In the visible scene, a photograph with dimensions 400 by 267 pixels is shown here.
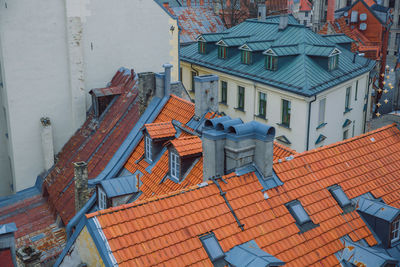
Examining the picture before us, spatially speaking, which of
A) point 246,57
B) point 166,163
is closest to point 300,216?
point 166,163

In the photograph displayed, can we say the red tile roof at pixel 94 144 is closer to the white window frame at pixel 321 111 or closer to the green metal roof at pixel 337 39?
the white window frame at pixel 321 111

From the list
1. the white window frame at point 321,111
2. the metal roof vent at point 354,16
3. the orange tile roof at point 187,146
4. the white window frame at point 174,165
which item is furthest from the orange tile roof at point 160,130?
the metal roof vent at point 354,16

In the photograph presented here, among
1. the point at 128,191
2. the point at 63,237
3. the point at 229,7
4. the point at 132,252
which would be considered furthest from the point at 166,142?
the point at 229,7

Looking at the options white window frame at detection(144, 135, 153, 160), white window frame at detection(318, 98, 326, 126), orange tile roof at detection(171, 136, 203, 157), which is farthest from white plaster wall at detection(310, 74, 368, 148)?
orange tile roof at detection(171, 136, 203, 157)

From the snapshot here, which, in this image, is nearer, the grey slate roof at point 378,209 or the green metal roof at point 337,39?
the grey slate roof at point 378,209

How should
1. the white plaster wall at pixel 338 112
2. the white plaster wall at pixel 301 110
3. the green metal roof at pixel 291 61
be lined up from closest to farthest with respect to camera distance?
the white plaster wall at pixel 301 110 → the white plaster wall at pixel 338 112 → the green metal roof at pixel 291 61

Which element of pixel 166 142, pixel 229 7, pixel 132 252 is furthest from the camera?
pixel 229 7

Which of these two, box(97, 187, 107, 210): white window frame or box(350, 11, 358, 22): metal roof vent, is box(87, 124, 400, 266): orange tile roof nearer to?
box(97, 187, 107, 210): white window frame

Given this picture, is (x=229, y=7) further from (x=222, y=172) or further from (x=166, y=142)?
(x=222, y=172)
